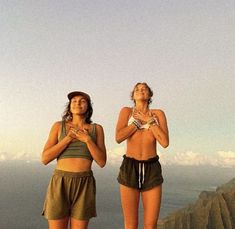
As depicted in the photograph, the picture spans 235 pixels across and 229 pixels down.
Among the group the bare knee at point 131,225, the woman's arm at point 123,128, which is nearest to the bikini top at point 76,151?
the woman's arm at point 123,128

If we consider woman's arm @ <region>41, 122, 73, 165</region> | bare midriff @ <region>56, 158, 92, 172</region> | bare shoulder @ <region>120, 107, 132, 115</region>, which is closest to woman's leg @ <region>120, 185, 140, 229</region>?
bare midriff @ <region>56, 158, 92, 172</region>

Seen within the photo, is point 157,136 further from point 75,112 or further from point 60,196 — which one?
point 60,196

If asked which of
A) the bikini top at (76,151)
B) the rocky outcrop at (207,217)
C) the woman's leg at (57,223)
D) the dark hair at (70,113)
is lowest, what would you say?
the rocky outcrop at (207,217)

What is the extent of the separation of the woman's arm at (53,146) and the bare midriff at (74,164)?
16cm

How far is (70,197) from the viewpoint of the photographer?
15.7 feet

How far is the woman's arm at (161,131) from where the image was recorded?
5594 millimetres

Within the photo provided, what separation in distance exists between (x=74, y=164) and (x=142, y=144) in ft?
4.66

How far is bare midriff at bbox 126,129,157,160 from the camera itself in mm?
5754

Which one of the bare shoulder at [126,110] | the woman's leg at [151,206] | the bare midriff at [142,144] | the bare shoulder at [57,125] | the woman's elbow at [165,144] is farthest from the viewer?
the bare shoulder at [126,110]

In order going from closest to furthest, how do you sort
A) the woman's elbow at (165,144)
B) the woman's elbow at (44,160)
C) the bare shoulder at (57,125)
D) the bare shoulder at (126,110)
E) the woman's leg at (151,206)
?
the woman's elbow at (44,160), the bare shoulder at (57,125), the woman's leg at (151,206), the woman's elbow at (165,144), the bare shoulder at (126,110)

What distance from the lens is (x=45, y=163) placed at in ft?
16.0

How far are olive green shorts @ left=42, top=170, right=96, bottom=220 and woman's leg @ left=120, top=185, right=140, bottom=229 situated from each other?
2.85ft

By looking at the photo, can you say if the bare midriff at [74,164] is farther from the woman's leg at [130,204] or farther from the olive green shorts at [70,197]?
the woman's leg at [130,204]

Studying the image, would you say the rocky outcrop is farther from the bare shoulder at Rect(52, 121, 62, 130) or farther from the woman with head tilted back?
the bare shoulder at Rect(52, 121, 62, 130)
